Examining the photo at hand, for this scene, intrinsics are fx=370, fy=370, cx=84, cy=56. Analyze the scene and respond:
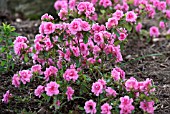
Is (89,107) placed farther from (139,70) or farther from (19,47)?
(139,70)

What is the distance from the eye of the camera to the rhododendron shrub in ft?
8.57

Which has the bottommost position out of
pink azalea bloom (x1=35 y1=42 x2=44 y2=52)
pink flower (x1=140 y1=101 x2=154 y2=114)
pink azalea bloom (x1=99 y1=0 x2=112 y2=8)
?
pink flower (x1=140 y1=101 x2=154 y2=114)

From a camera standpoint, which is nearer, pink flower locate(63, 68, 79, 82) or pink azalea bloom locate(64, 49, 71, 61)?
pink flower locate(63, 68, 79, 82)

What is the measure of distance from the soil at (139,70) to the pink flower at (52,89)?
266 mm

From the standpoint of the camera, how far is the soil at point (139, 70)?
9.64ft

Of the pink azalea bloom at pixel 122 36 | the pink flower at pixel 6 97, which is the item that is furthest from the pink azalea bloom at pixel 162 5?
the pink flower at pixel 6 97

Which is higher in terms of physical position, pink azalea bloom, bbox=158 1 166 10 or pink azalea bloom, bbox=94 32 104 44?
pink azalea bloom, bbox=158 1 166 10

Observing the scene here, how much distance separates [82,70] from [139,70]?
40.0 inches

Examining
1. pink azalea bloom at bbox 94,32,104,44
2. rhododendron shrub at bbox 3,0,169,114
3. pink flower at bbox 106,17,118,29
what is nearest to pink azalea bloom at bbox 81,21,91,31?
rhododendron shrub at bbox 3,0,169,114

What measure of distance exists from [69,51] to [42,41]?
0.23m

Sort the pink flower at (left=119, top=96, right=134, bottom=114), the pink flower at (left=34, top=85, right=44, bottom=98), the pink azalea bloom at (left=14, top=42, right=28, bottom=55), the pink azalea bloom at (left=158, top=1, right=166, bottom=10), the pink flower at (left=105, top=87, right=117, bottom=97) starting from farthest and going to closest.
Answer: the pink azalea bloom at (left=158, top=1, right=166, bottom=10)
the pink azalea bloom at (left=14, top=42, right=28, bottom=55)
the pink flower at (left=34, top=85, right=44, bottom=98)
the pink flower at (left=105, top=87, right=117, bottom=97)
the pink flower at (left=119, top=96, right=134, bottom=114)

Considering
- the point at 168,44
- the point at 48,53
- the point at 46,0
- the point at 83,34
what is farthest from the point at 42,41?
the point at 46,0

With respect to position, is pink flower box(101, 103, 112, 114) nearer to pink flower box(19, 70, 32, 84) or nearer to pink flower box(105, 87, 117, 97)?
pink flower box(105, 87, 117, 97)

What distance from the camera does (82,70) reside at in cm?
291
